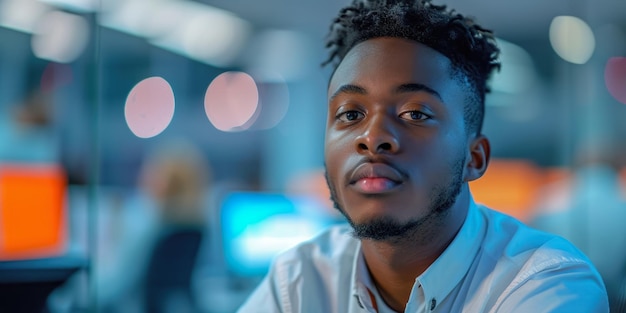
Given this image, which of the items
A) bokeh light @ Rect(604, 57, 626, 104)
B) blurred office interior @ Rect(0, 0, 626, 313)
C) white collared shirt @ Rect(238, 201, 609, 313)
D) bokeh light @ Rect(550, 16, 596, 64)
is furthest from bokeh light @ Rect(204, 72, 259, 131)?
white collared shirt @ Rect(238, 201, 609, 313)

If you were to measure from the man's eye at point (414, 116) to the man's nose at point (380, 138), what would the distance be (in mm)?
34

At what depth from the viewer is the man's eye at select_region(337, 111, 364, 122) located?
131 centimetres

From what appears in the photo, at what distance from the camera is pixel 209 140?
642 cm

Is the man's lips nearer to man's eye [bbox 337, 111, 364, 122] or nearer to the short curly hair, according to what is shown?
man's eye [bbox 337, 111, 364, 122]

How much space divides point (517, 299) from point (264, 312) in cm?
56

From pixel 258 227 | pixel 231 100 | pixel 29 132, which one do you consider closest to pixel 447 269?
pixel 29 132

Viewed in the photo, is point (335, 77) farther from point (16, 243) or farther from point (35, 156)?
point (35, 156)

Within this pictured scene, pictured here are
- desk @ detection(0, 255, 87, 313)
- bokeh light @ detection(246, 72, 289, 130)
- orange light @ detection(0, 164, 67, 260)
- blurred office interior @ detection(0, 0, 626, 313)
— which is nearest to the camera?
desk @ detection(0, 255, 87, 313)

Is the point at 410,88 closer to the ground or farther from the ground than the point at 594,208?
farther from the ground

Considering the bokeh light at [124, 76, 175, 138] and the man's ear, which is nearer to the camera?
the man's ear

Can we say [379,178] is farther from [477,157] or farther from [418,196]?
[477,157]

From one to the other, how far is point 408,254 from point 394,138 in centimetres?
26

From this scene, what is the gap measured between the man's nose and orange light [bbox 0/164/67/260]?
1.77m

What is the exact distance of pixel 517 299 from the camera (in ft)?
3.87
